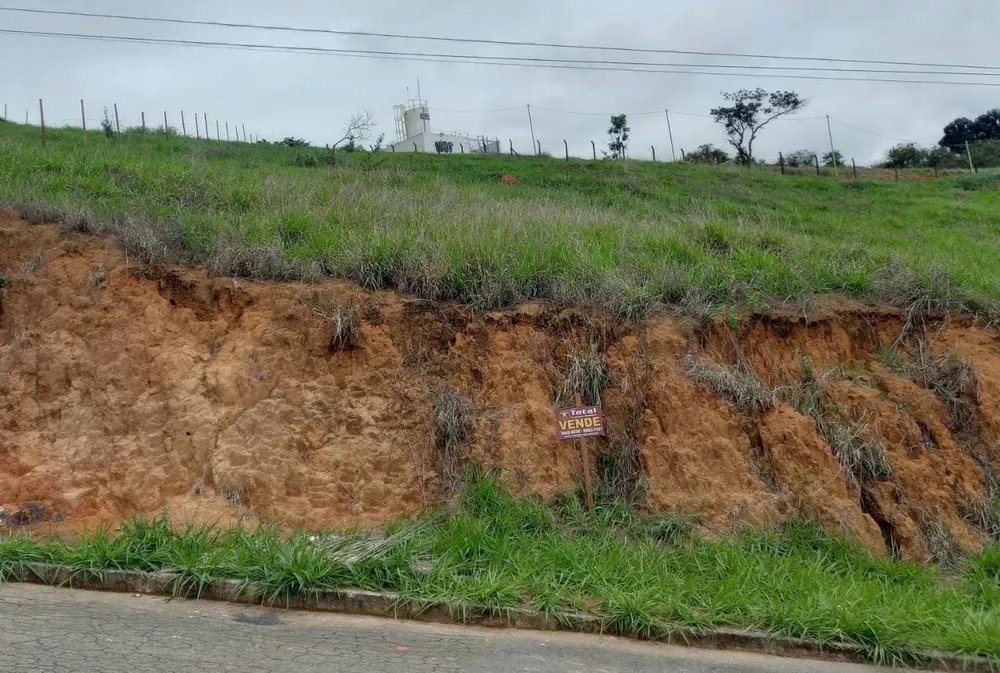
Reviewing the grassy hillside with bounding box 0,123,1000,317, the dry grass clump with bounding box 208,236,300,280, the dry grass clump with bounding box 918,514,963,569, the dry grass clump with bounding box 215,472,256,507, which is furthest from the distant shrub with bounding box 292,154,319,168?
the dry grass clump with bounding box 918,514,963,569

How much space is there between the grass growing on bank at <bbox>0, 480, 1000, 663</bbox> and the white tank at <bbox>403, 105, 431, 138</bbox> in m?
34.8

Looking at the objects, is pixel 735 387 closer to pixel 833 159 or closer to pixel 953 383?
pixel 953 383

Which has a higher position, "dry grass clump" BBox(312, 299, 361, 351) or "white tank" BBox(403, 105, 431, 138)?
"white tank" BBox(403, 105, 431, 138)

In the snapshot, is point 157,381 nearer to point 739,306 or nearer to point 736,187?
point 739,306

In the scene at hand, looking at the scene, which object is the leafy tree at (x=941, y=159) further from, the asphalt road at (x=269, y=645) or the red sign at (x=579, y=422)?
the asphalt road at (x=269, y=645)

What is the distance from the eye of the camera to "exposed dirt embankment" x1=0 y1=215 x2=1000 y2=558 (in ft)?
22.5

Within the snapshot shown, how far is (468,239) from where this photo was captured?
8883 mm

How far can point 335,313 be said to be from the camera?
25.5 ft

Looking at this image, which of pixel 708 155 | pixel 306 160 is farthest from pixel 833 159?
pixel 306 160

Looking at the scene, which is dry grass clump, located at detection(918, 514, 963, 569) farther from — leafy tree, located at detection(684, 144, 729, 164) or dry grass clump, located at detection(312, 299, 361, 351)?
leafy tree, located at detection(684, 144, 729, 164)

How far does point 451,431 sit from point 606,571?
81.3 inches

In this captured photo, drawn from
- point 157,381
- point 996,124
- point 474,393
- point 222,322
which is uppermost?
point 996,124

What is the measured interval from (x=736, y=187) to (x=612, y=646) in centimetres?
1743

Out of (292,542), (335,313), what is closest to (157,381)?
(335,313)
